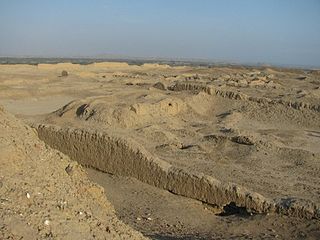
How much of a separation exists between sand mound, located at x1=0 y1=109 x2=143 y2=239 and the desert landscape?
0.04 ft

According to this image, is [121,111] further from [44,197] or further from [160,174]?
[44,197]

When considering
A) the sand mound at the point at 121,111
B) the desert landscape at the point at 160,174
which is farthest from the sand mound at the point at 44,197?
the sand mound at the point at 121,111

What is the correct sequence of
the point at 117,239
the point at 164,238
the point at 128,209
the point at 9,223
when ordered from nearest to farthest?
1. the point at 9,223
2. the point at 117,239
3. the point at 164,238
4. the point at 128,209

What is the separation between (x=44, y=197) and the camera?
13.8ft

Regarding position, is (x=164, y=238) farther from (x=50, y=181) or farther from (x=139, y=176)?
(x=139, y=176)

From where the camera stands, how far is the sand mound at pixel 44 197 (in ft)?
11.6

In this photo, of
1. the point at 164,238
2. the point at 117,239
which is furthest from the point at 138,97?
the point at 117,239

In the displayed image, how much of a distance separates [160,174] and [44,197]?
364 centimetres

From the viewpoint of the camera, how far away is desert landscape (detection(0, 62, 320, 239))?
4266 millimetres

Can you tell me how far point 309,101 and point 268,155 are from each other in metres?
6.51

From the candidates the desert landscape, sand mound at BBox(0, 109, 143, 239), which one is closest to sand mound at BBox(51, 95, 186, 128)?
the desert landscape

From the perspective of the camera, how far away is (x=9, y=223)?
133 inches

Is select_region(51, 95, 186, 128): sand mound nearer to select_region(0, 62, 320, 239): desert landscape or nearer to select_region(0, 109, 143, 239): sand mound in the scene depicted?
select_region(0, 62, 320, 239): desert landscape

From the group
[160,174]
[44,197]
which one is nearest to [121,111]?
[160,174]
